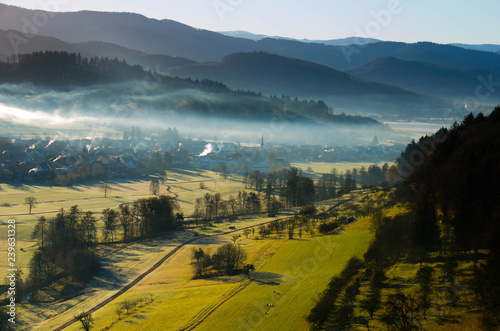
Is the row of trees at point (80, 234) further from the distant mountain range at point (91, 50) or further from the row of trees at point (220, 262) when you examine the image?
the distant mountain range at point (91, 50)

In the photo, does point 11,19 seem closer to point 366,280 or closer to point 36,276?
point 36,276

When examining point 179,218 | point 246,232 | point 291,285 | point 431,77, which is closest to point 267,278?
point 291,285

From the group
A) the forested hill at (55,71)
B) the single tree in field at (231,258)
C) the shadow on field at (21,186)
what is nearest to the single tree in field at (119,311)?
the single tree in field at (231,258)

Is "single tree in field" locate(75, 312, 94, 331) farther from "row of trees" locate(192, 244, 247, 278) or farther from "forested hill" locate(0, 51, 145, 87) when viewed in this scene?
Answer: "forested hill" locate(0, 51, 145, 87)

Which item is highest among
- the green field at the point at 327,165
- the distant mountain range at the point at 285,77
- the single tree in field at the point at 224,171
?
the distant mountain range at the point at 285,77

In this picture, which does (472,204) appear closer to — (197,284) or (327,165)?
(197,284)

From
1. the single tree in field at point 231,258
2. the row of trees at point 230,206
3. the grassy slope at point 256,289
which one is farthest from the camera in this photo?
the row of trees at point 230,206
